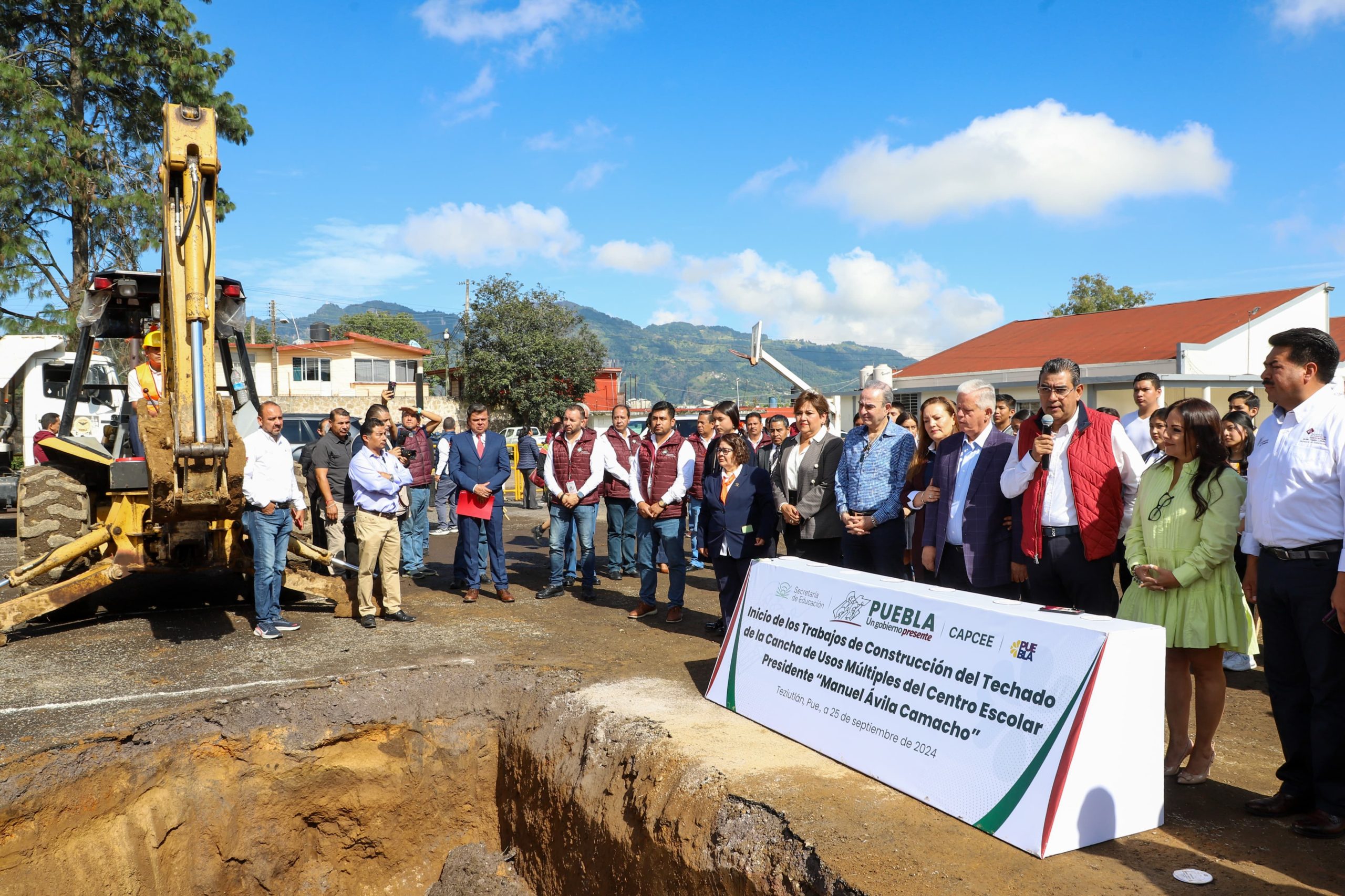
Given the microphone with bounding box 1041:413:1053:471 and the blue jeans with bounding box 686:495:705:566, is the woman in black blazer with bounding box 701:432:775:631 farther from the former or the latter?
the microphone with bounding box 1041:413:1053:471

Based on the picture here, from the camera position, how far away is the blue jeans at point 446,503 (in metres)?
11.2

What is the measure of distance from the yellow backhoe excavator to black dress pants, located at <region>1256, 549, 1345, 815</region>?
5528mm

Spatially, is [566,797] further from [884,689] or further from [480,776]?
[884,689]

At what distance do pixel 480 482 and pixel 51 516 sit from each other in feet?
12.4

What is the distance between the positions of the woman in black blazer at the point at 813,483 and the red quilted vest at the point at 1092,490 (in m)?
1.76

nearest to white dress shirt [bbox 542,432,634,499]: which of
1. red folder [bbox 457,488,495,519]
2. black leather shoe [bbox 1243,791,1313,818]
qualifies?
red folder [bbox 457,488,495,519]

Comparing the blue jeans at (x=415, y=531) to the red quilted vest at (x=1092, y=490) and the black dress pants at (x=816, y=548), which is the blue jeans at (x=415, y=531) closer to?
the black dress pants at (x=816, y=548)

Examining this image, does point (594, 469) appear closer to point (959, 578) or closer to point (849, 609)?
point (959, 578)

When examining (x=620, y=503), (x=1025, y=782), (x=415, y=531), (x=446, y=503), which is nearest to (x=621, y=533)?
(x=620, y=503)

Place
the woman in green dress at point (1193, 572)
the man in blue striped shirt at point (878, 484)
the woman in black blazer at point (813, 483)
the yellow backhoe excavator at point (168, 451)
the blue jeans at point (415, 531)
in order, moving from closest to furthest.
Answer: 1. the woman in green dress at point (1193, 572)
2. the yellow backhoe excavator at point (168, 451)
3. the man in blue striped shirt at point (878, 484)
4. the woman in black blazer at point (813, 483)
5. the blue jeans at point (415, 531)

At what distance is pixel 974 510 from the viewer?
499cm

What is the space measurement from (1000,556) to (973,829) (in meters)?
1.81

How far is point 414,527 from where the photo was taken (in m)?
9.92

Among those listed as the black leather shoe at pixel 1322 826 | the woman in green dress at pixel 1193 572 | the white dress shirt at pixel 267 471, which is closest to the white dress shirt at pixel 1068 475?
the woman in green dress at pixel 1193 572
